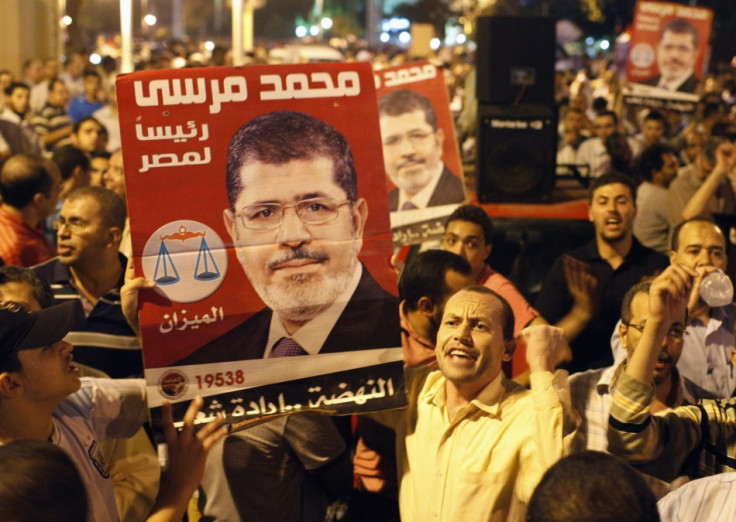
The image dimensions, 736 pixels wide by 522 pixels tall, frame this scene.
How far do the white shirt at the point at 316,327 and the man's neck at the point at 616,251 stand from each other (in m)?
2.30

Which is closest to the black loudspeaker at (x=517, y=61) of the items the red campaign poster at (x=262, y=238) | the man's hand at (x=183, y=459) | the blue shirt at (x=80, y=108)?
the red campaign poster at (x=262, y=238)

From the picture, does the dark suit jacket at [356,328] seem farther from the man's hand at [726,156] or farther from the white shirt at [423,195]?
the man's hand at [726,156]

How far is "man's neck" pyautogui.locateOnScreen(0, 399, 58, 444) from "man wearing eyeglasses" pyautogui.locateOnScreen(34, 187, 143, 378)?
124cm

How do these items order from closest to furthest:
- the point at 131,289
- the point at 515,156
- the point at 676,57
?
the point at 131,289 → the point at 515,156 → the point at 676,57

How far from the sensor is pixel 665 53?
10617mm

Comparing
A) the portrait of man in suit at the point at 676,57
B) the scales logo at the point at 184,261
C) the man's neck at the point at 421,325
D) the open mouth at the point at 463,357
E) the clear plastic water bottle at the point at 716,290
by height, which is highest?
the portrait of man in suit at the point at 676,57

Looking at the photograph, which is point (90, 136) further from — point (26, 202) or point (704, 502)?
point (704, 502)

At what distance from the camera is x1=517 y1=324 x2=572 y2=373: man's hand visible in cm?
286

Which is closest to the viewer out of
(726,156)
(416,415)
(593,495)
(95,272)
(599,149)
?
(593,495)

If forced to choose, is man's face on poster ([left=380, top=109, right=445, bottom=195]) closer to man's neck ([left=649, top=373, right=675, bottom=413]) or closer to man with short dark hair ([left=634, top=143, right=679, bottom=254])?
man with short dark hair ([left=634, top=143, right=679, bottom=254])

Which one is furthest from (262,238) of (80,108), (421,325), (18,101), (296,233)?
(80,108)

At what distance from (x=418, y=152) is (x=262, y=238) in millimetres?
2925

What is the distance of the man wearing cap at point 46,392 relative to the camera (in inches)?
102

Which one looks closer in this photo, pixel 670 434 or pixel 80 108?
pixel 670 434
